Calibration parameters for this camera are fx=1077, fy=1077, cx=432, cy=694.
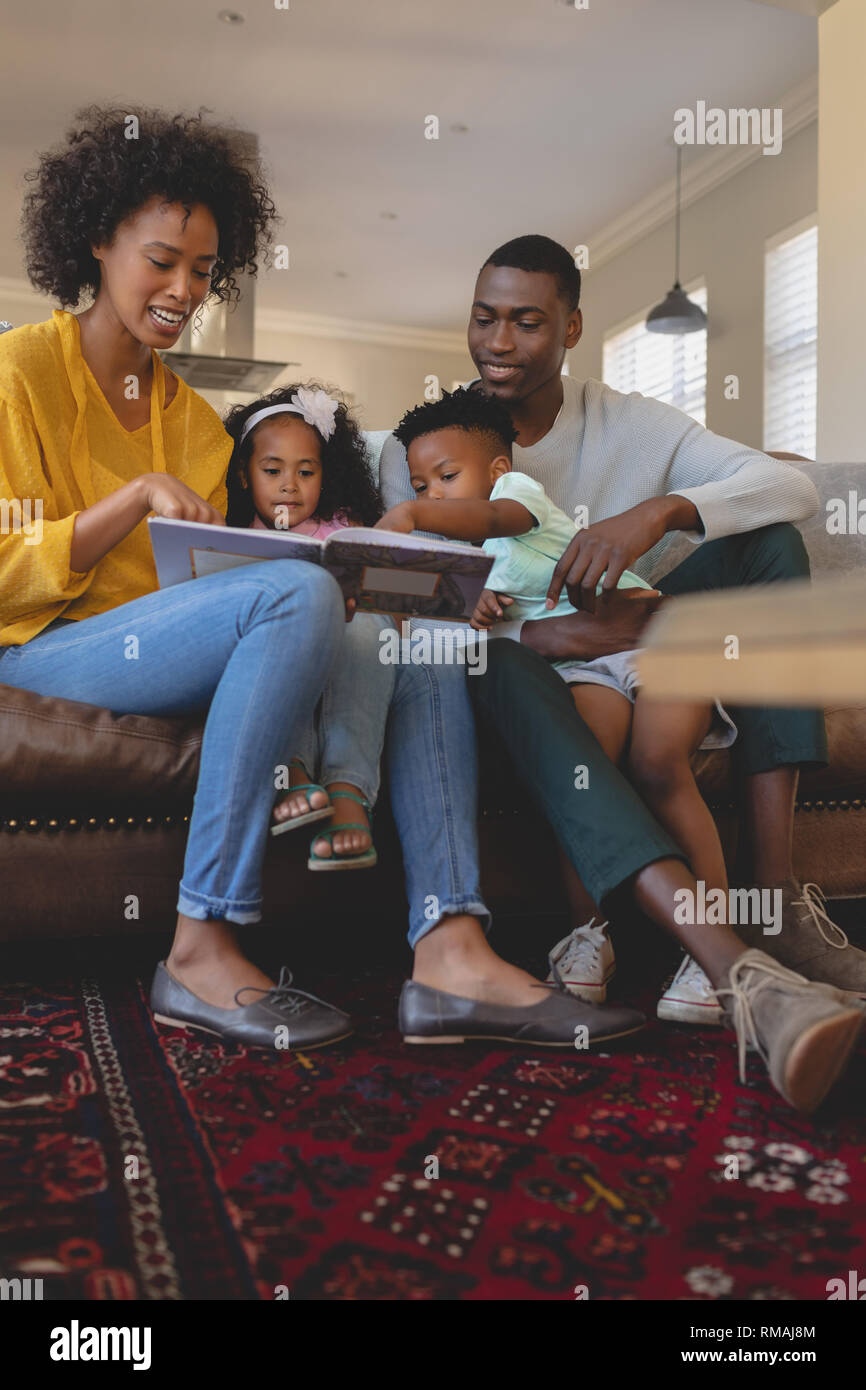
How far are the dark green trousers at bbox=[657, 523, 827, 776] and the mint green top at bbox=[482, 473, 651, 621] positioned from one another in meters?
0.15

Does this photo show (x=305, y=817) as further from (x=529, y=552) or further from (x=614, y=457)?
(x=614, y=457)

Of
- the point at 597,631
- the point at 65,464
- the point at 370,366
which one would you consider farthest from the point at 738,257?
the point at 65,464

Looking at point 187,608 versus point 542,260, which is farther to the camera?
point 542,260

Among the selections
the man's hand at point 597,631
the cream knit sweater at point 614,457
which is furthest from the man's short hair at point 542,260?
the man's hand at point 597,631

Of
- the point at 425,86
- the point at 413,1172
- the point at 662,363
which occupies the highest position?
the point at 425,86

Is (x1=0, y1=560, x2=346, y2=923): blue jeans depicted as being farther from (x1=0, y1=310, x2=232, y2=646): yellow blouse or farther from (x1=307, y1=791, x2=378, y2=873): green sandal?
(x1=0, y1=310, x2=232, y2=646): yellow blouse

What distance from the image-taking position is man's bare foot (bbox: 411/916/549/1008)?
121cm

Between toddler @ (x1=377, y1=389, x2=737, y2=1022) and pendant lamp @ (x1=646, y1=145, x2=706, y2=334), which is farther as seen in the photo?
pendant lamp @ (x1=646, y1=145, x2=706, y2=334)

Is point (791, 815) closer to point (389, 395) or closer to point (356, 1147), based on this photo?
point (356, 1147)

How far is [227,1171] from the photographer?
896 millimetres

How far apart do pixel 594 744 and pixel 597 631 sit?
0.30 meters

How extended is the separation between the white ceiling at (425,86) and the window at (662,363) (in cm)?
69

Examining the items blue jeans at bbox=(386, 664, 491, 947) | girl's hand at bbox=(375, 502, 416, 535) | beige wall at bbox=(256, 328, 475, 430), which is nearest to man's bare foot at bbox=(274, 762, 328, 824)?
blue jeans at bbox=(386, 664, 491, 947)

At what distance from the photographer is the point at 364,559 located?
4.15 ft
